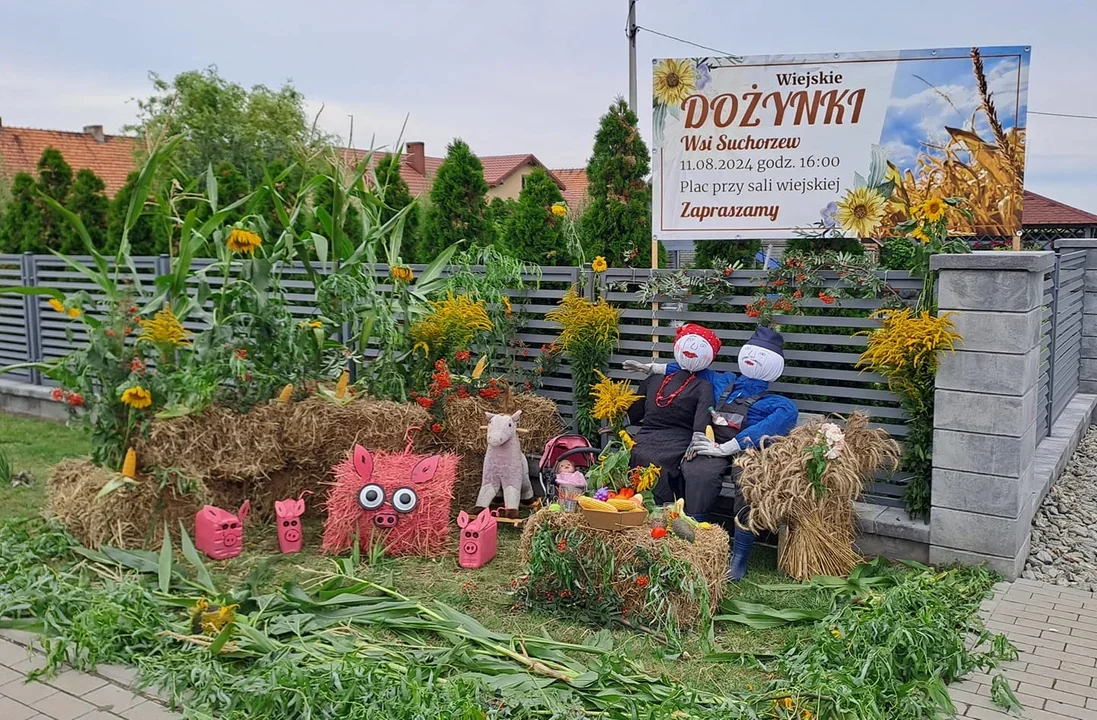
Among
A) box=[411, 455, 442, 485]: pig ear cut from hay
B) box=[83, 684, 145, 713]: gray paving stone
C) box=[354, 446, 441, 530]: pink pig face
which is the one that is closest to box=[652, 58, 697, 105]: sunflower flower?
box=[411, 455, 442, 485]: pig ear cut from hay

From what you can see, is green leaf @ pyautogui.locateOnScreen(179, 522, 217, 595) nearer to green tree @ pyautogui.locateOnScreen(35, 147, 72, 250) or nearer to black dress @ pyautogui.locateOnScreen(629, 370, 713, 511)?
black dress @ pyautogui.locateOnScreen(629, 370, 713, 511)

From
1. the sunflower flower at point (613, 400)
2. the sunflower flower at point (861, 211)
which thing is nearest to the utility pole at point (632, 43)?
the sunflower flower at point (861, 211)

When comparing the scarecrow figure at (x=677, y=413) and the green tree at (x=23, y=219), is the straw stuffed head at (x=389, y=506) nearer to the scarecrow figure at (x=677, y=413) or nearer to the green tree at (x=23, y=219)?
the scarecrow figure at (x=677, y=413)

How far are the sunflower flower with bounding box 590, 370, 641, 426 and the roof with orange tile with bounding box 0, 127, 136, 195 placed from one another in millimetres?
26053

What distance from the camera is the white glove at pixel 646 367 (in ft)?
18.0

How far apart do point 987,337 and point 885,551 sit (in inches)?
49.2

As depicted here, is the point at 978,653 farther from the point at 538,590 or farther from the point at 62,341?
the point at 62,341

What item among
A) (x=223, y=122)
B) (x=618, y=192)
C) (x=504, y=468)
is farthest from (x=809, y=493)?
(x=223, y=122)

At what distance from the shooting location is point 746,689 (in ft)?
11.0

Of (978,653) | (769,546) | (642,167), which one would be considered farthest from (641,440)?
(642,167)

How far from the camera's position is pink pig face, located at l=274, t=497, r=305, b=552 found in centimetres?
498

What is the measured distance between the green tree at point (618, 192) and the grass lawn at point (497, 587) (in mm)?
2859

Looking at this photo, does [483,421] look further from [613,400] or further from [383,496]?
[383,496]

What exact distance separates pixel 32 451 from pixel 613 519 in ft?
18.2
